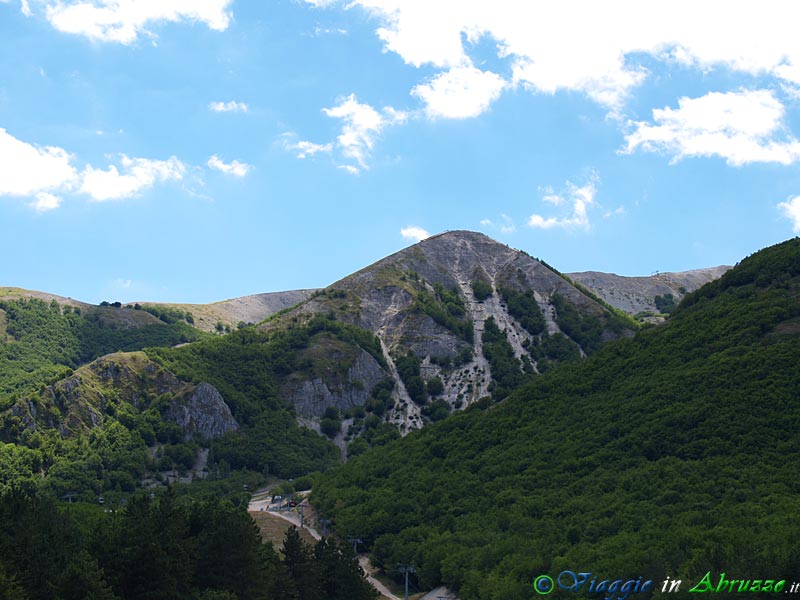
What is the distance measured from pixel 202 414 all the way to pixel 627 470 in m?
103

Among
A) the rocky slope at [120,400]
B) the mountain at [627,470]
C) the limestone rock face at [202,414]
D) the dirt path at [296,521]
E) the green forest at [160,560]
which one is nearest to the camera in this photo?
the green forest at [160,560]

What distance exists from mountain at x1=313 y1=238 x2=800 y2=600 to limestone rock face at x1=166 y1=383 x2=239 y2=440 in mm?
39435

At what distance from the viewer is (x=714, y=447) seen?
306 feet

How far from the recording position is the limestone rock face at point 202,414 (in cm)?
17500

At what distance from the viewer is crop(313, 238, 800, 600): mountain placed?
73.1 m

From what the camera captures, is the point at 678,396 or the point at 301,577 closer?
the point at 301,577

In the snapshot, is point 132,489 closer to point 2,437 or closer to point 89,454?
point 89,454

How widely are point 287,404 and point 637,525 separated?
122 metres

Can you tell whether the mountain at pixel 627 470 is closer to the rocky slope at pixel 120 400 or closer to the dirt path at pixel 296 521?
the dirt path at pixel 296 521

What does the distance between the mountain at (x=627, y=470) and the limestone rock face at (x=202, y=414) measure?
39435 millimetres

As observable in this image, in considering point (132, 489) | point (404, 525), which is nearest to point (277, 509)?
point (132, 489)

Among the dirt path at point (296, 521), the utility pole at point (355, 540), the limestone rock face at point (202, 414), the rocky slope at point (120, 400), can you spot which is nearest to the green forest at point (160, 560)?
the dirt path at point (296, 521)

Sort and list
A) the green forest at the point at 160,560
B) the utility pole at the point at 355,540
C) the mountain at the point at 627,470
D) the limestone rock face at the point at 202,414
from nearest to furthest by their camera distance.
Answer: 1. the green forest at the point at 160,560
2. the mountain at the point at 627,470
3. the utility pole at the point at 355,540
4. the limestone rock face at the point at 202,414

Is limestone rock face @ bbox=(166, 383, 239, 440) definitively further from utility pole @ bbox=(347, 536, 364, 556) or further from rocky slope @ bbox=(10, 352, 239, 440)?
utility pole @ bbox=(347, 536, 364, 556)
